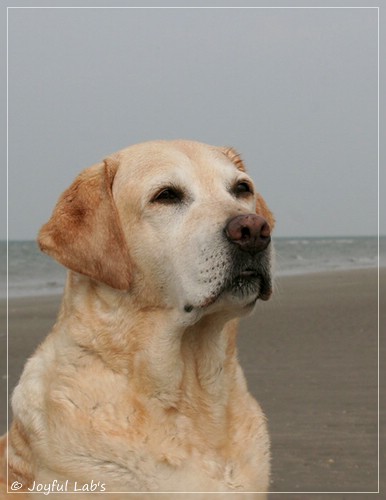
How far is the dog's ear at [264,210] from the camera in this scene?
4.24 metres

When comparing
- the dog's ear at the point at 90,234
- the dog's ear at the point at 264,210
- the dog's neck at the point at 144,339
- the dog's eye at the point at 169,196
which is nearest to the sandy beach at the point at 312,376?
the dog's ear at the point at 264,210

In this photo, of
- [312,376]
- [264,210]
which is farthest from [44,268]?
[264,210]

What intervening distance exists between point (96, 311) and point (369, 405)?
19.9 feet

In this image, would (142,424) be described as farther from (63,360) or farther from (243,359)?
(243,359)

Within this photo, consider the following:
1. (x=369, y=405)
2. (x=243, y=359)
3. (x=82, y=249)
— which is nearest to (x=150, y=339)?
(x=82, y=249)

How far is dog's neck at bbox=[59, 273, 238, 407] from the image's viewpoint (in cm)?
357

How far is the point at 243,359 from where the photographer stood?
12.3 metres

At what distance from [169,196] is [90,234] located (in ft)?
1.23

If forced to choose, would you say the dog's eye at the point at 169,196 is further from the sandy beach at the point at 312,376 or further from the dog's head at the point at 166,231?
the sandy beach at the point at 312,376

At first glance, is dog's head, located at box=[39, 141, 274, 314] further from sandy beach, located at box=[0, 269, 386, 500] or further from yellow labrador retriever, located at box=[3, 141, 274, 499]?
sandy beach, located at box=[0, 269, 386, 500]

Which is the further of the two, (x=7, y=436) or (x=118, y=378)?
(x=7, y=436)

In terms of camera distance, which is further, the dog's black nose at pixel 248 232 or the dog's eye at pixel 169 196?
the dog's eye at pixel 169 196

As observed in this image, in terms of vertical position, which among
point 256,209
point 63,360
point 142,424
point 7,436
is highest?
point 256,209

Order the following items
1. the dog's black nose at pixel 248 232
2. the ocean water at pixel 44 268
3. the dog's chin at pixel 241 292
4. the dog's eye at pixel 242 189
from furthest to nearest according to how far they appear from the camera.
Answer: the ocean water at pixel 44 268 < the dog's eye at pixel 242 189 < the dog's chin at pixel 241 292 < the dog's black nose at pixel 248 232
